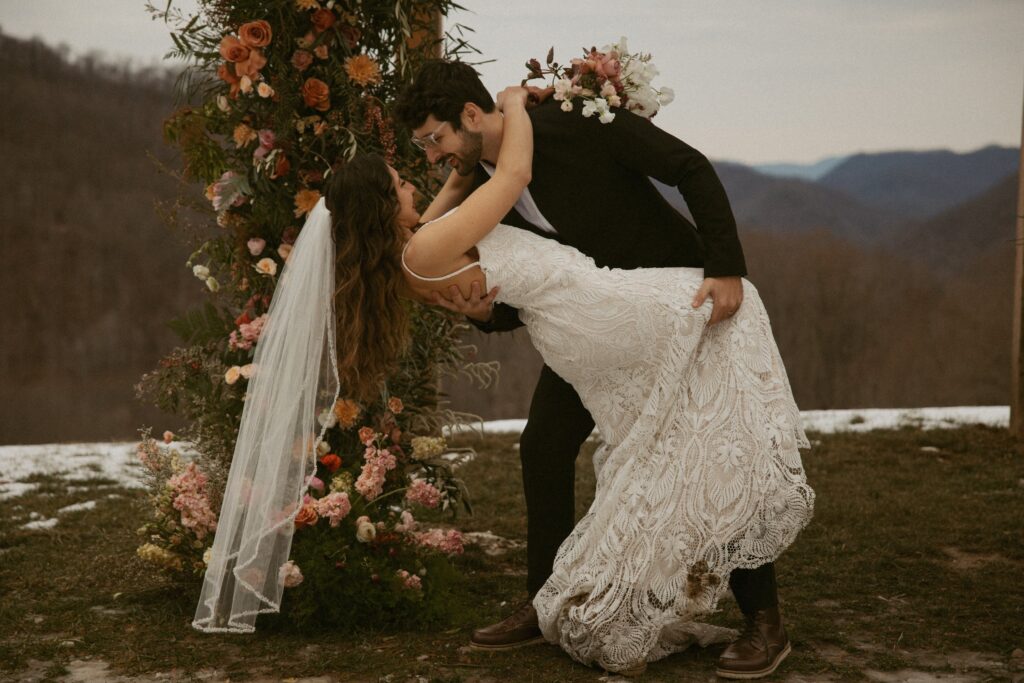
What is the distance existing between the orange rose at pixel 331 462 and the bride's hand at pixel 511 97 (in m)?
1.18

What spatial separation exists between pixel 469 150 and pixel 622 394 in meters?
0.78

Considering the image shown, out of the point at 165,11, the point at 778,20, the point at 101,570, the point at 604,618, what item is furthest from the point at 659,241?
the point at 778,20

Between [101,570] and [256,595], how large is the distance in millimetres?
1347

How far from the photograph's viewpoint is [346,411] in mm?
3160

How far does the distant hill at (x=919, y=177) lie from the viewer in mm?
7934

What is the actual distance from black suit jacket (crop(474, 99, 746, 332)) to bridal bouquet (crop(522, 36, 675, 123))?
5 cm

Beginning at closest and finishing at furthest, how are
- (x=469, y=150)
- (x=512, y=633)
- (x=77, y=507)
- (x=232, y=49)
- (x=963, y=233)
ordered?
1. (x=469, y=150)
2. (x=512, y=633)
3. (x=232, y=49)
4. (x=77, y=507)
5. (x=963, y=233)

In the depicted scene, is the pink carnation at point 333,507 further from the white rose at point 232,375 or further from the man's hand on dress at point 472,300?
the man's hand on dress at point 472,300

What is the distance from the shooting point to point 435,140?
2684mm

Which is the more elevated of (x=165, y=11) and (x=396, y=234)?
(x=165, y=11)

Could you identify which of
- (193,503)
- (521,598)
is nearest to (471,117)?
(193,503)

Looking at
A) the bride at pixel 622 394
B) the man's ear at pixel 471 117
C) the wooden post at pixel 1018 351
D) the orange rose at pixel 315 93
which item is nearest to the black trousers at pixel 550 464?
the bride at pixel 622 394

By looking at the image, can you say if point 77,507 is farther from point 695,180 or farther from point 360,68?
point 695,180

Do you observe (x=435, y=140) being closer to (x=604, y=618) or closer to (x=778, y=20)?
(x=604, y=618)
